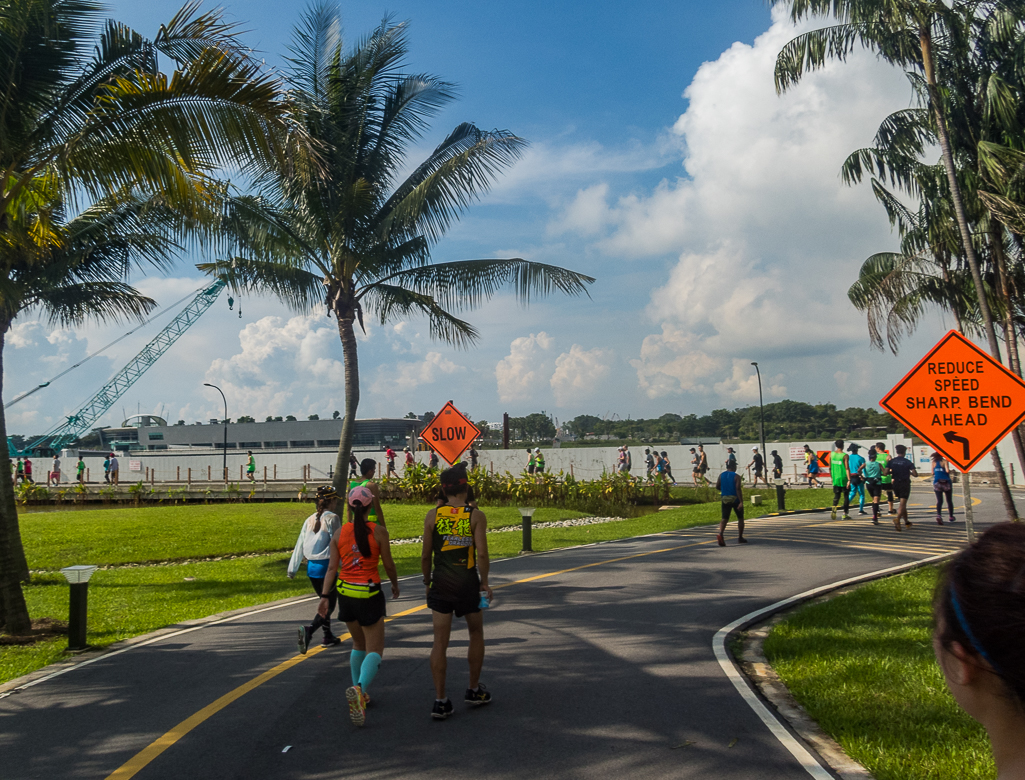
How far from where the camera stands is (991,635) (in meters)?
1.42

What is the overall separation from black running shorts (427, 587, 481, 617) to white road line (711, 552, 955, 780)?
7.19 ft

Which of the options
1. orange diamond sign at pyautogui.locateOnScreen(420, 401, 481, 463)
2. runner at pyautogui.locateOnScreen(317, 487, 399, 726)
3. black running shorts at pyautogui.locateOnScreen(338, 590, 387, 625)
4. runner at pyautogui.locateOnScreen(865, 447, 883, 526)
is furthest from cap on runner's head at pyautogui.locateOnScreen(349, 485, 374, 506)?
runner at pyautogui.locateOnScreen(865, 447, 883, 526)

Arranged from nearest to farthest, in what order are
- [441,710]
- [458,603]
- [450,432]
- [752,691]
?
[441,710] → [458,603] → [752,691] → [450,432]

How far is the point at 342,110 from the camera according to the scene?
1555 centimetres

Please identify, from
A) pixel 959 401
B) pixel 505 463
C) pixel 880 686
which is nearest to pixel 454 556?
pixel 880 686

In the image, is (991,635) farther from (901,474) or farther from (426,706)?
(901,474)

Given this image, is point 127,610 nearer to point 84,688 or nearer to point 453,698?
point 84,688

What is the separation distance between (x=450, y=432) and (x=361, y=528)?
9.30 meters

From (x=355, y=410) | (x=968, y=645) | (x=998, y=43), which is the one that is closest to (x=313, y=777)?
(x=968, y=645)

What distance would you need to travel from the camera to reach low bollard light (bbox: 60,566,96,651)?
8.21m

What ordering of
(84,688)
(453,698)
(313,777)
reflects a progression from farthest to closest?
(84,688), (453,698), (313,777)

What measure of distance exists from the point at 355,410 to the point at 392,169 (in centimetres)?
519

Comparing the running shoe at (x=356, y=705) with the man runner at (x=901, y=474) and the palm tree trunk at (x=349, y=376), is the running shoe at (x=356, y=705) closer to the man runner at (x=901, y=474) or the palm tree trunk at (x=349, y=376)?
the palm tree trunk at (x=349, y=376)

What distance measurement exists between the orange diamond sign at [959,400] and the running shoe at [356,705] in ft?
23.6
